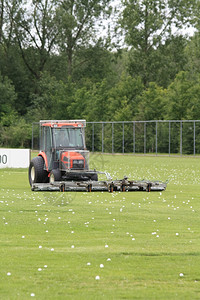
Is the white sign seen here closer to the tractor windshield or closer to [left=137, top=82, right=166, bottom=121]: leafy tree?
the tractor windshield

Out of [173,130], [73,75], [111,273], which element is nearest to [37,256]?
[111,273]

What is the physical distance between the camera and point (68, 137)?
25.0 m

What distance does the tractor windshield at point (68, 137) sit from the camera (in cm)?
2478

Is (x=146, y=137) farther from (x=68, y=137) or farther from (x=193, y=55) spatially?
(x=68, y=137)

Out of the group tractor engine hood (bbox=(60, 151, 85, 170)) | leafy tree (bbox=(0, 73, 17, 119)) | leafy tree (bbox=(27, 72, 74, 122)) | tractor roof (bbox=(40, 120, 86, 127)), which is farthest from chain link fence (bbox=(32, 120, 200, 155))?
tractor engine hood (bbox=(60, 151, 85, 170))

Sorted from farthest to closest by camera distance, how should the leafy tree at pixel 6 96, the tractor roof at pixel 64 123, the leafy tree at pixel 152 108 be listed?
the leafy tree at pixel 6 96 < the leafy tree at pixel 152 108 < the tractor roof at pixel 64 123

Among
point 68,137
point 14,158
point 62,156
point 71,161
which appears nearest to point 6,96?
point 14,158

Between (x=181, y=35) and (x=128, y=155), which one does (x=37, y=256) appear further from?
(x=181, y=35)

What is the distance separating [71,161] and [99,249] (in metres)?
13.4

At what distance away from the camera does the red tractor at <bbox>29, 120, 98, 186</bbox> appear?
2359 cm

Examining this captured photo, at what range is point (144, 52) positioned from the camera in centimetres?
8369

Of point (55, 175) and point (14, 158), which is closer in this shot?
point (55, 175)

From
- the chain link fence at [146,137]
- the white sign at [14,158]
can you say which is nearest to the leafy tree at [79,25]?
the chain link fence at [146,137]

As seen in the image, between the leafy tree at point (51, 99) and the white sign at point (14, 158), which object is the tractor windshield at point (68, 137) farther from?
the leafy tree at point (51, 99)
